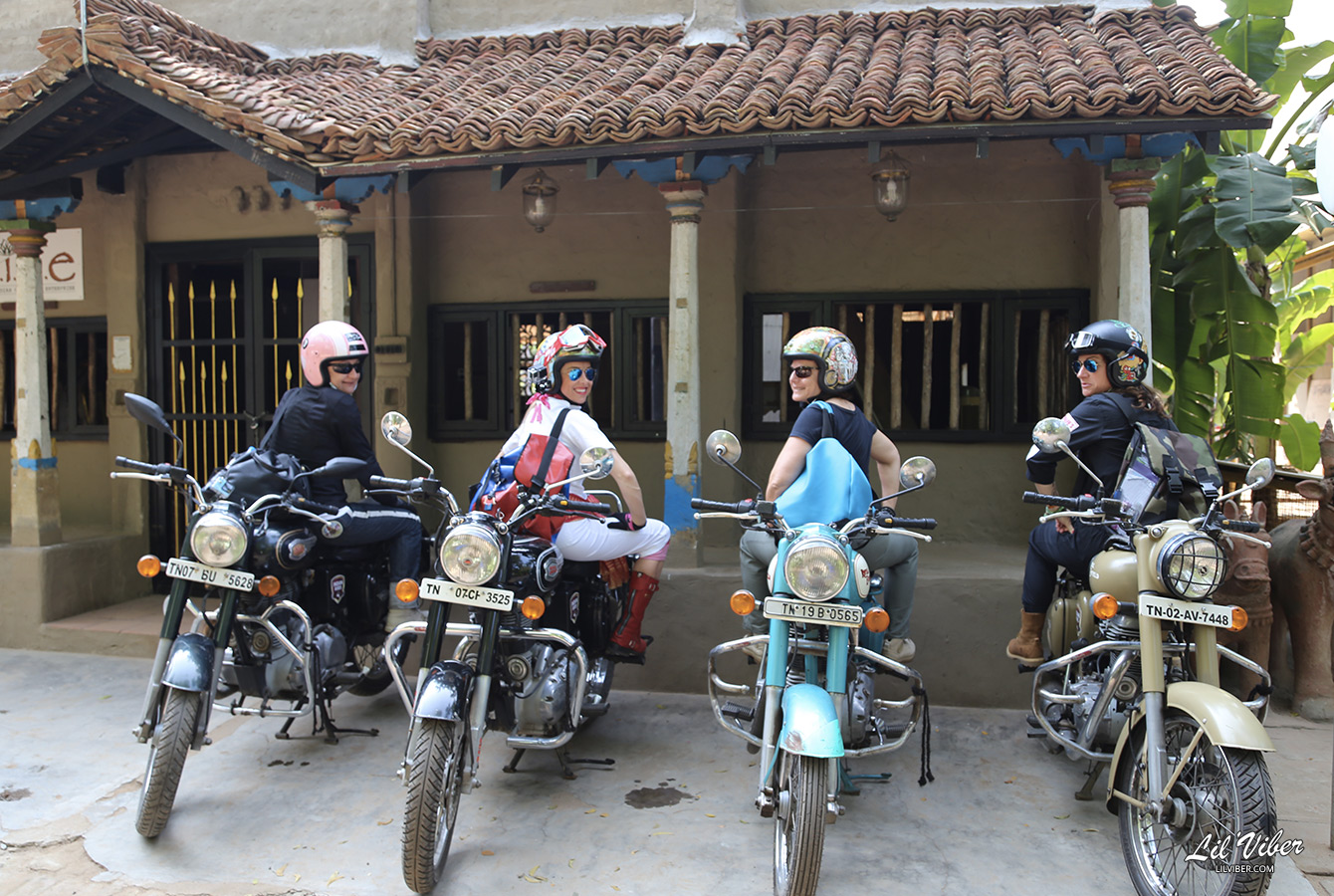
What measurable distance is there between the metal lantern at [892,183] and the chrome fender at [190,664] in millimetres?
4910

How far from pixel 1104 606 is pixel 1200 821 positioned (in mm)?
824

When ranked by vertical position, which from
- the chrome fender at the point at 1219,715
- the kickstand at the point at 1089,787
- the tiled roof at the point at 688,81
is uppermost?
→ the tiled roof at the point at 688,81

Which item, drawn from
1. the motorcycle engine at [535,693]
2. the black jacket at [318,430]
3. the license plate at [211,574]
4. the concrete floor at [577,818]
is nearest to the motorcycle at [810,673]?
the concrete floor at [577,818]

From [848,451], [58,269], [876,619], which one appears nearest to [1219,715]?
[876,619]

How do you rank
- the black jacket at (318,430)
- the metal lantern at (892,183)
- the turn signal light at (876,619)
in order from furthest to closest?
the metal lantern at (892,183)
the black jacket at (318,430)
the turn signal light at (876,619)

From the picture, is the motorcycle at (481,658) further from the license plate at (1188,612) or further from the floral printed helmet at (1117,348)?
the floral printed helmet at (1117,348)

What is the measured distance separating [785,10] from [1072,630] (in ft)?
19.2

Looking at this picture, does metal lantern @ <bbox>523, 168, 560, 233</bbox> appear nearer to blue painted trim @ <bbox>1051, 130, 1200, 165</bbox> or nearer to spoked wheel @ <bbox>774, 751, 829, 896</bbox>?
blue painted trim @ <bbox>1051, 130, 1200, 165</bbox>

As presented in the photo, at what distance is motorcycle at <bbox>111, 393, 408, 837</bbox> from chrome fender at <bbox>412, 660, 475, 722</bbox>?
3.49 feet

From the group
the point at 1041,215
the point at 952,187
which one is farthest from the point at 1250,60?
the point at 952,187

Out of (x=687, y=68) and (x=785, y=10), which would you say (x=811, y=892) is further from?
(x=785, y=10)

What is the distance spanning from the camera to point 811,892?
3.41 meters

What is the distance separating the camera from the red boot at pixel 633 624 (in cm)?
498

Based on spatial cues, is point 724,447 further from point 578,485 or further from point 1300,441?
point 1300,441
